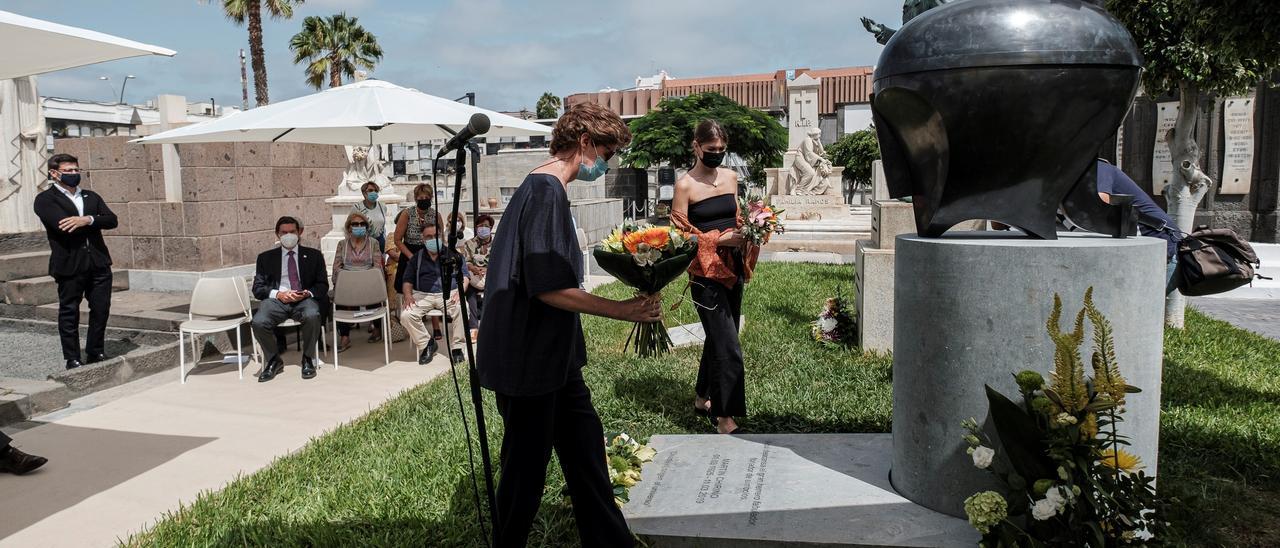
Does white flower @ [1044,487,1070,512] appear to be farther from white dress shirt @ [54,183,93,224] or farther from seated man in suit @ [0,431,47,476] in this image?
white dress shirt @ [54,183,93,224]

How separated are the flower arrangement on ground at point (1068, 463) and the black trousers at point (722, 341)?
77.5 inches

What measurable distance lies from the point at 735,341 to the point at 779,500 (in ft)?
4.68

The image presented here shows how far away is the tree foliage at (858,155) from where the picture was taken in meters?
51.2

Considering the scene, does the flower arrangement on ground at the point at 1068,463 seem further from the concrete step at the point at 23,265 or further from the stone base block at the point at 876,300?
the concrete step at the point at 23,265

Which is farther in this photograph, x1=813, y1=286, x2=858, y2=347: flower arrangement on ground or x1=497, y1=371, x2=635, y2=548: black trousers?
x1=813, y1=286, x2=858, y2=347: flower arrangement on ground

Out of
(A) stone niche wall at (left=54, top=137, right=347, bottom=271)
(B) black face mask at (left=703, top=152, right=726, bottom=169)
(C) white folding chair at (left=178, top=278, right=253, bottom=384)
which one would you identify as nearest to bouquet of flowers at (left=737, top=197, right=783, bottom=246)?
(B) black face mask at (left=703, top=152, right=726, bottom=169)

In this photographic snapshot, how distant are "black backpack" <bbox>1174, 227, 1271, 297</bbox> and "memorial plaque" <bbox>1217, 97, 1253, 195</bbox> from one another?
59.6 feet

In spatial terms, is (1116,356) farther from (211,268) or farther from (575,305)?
(211,268)

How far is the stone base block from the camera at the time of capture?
6.81m

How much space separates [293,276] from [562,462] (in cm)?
539

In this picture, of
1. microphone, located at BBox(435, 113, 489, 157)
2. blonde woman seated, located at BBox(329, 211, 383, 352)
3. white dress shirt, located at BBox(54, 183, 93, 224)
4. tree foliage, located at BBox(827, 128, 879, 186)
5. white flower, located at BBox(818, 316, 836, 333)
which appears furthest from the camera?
tree foliage, located at BBox(827, 128, 879, 186)

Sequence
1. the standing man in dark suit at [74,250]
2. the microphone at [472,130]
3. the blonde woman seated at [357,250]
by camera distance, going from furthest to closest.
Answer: the blonde woman seated at [357,250], the standing man in dark suit at [74,250], the microphone at [472,130]

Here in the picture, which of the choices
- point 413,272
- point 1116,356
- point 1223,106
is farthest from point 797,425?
point 1223,106

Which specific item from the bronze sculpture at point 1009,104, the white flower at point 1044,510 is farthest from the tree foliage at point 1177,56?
the white flower at point 1044,510
